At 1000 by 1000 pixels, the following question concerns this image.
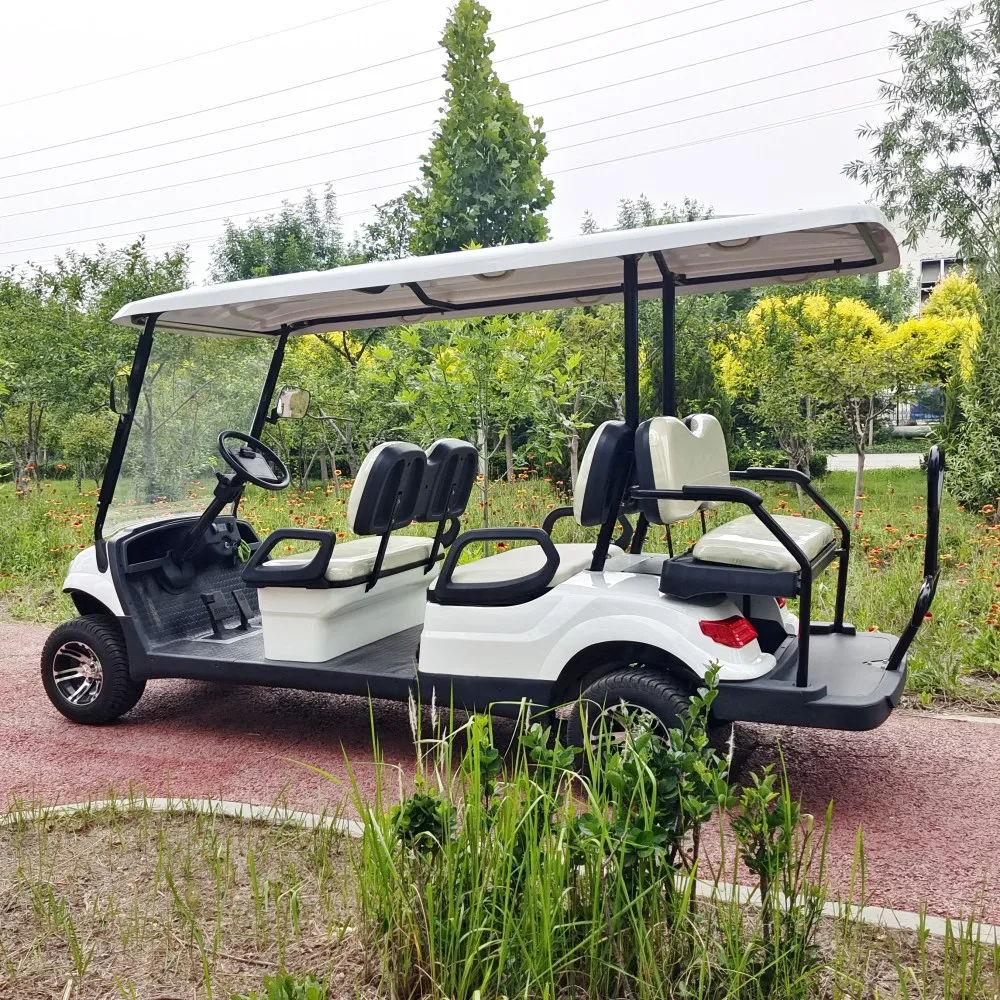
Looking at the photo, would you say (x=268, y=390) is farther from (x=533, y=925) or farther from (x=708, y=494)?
(x=533, y=925)

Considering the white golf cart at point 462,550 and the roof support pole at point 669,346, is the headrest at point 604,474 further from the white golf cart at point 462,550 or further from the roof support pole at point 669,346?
the roof support pole at point 669,346

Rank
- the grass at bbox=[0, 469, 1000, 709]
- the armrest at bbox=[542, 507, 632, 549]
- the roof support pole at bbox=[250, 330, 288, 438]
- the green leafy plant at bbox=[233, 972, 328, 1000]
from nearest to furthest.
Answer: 1. the green leafy plant at bbox=[233, 972, 328, 1000]
2. the armrest at bbox=[542, 507, 632, 549]
3. the grass at bbox=[0, 469, 1000, 709]
4. the roof support pole at bbox=[250, 330, 288, 438]

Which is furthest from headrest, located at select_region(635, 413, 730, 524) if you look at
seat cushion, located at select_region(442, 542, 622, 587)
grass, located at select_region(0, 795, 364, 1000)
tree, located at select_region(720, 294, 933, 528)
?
tree, located at select_region(720, 294, 933, 528)

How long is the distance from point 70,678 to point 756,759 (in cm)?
308

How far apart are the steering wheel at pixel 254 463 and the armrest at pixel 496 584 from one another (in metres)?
1.38

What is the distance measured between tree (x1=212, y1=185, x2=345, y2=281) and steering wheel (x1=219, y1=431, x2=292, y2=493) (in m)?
22.5

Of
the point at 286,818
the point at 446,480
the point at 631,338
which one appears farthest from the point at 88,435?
the point at 286,818

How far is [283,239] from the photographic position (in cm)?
→ 3014

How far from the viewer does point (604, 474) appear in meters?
3.54

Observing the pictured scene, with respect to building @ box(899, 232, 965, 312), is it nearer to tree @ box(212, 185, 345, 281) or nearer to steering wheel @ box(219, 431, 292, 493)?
tree @ box(212, 185, 345, 281)

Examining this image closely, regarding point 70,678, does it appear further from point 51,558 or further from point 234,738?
point 51,558

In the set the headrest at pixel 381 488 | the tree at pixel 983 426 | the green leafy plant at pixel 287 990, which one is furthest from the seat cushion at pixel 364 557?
the tree at pixel 983 426

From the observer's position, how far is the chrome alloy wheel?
4582mm

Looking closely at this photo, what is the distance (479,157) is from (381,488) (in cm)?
1219
